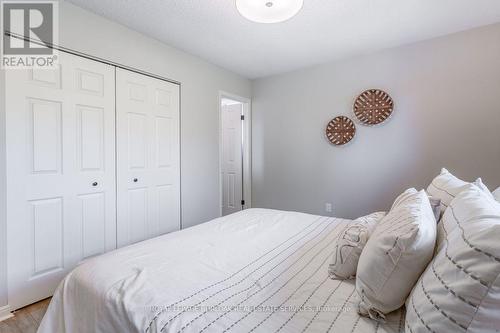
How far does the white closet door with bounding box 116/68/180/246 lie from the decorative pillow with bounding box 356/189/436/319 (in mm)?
2297

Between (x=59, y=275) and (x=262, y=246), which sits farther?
(x=59, y=275)

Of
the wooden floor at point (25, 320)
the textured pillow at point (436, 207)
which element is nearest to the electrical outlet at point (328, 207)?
the textured pillow at point (436, 207)

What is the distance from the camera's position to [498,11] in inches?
87.2

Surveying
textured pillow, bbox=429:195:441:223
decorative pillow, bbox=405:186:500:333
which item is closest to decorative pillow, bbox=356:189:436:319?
decorative pillow, bbox=405:186:500:333

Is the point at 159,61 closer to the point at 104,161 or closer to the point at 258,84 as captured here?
the point at 104,161

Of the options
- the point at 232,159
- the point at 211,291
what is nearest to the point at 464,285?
the point at 211,291

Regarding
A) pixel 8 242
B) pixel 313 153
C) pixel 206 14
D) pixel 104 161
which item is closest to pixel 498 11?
pixel 313 153

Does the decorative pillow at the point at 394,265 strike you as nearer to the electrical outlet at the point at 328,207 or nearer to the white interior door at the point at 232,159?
the electrical outlet at the point at 328,207

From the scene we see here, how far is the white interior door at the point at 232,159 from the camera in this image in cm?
425

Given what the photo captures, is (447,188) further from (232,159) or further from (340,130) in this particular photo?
(232,159)

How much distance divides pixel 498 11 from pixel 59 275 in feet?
14.4

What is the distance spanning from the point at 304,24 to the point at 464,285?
7.92 feet

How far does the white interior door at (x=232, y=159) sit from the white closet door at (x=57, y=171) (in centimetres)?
218

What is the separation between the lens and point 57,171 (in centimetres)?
202
